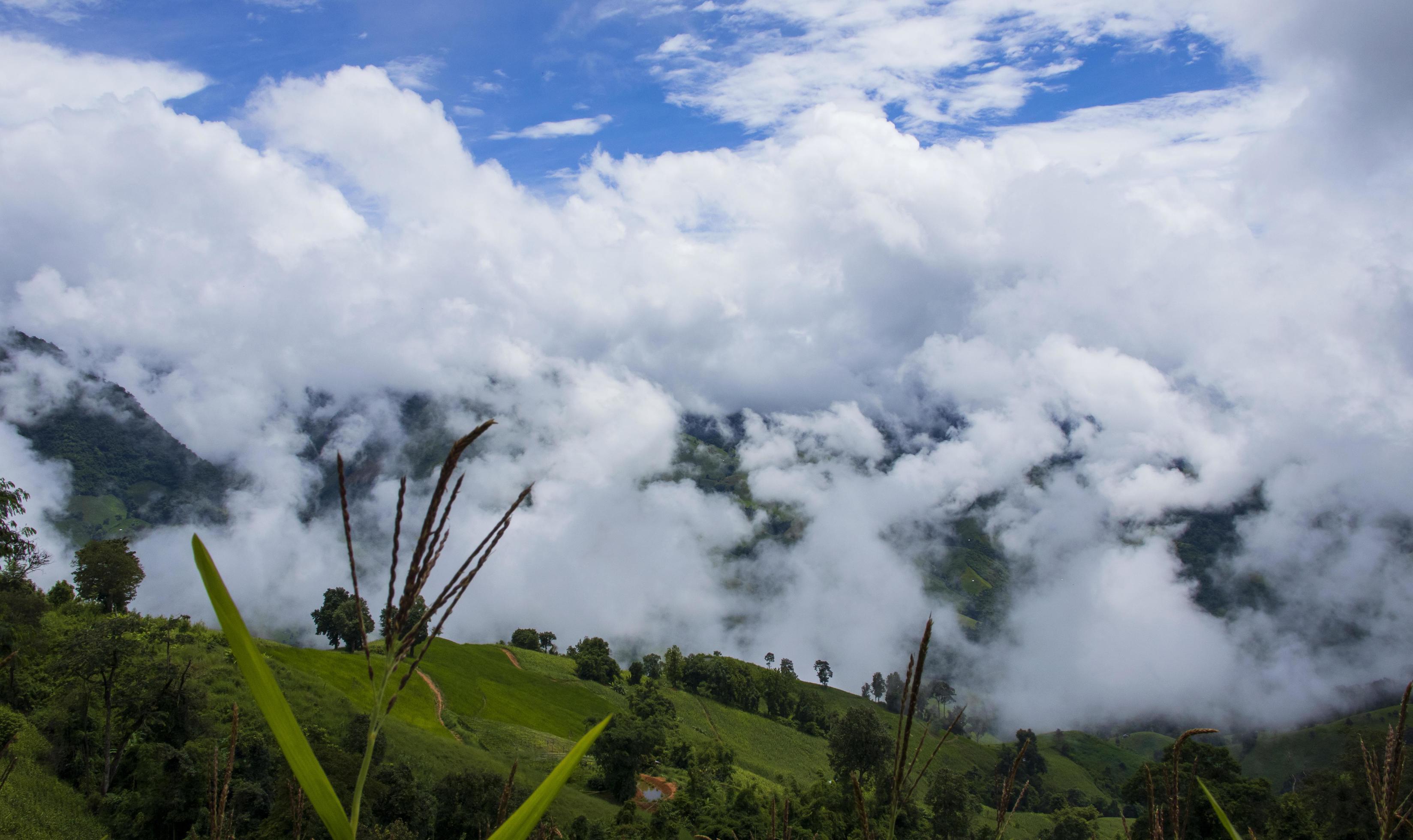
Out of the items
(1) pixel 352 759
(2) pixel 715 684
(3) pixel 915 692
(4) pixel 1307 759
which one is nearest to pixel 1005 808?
(3) pixel 915 692

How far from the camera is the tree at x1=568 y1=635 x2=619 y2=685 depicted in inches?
4899

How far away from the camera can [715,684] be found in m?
138

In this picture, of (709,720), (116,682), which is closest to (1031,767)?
(709,720)

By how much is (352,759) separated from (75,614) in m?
28.9

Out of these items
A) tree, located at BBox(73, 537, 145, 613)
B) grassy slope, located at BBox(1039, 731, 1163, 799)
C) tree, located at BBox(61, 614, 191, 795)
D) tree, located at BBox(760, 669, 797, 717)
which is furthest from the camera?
grassy slope, located at BBox(1039, 731, 1163, 799)

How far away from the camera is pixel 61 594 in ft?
160

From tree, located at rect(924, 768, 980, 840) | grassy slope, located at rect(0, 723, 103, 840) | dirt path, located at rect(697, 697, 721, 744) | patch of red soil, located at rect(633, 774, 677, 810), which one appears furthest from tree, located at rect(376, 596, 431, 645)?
dirt path, located at rect(697, 697, 721, 744)

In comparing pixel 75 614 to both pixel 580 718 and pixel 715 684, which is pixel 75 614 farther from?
pixel 715 684

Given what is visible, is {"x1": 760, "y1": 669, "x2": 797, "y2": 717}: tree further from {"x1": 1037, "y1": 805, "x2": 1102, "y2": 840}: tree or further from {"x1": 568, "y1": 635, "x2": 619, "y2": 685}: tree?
{"x1": 1037, "y1": 805, "x2": 1102, "y2": 840}: tree

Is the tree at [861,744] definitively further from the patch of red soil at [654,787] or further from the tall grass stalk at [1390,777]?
the tall grass stalk at [1390,777]

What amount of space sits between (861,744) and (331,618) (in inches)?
2540

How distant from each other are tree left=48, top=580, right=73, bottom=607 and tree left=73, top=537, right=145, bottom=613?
57cm

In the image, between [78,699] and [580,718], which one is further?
[580,718]

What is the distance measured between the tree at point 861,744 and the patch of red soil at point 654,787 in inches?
641
